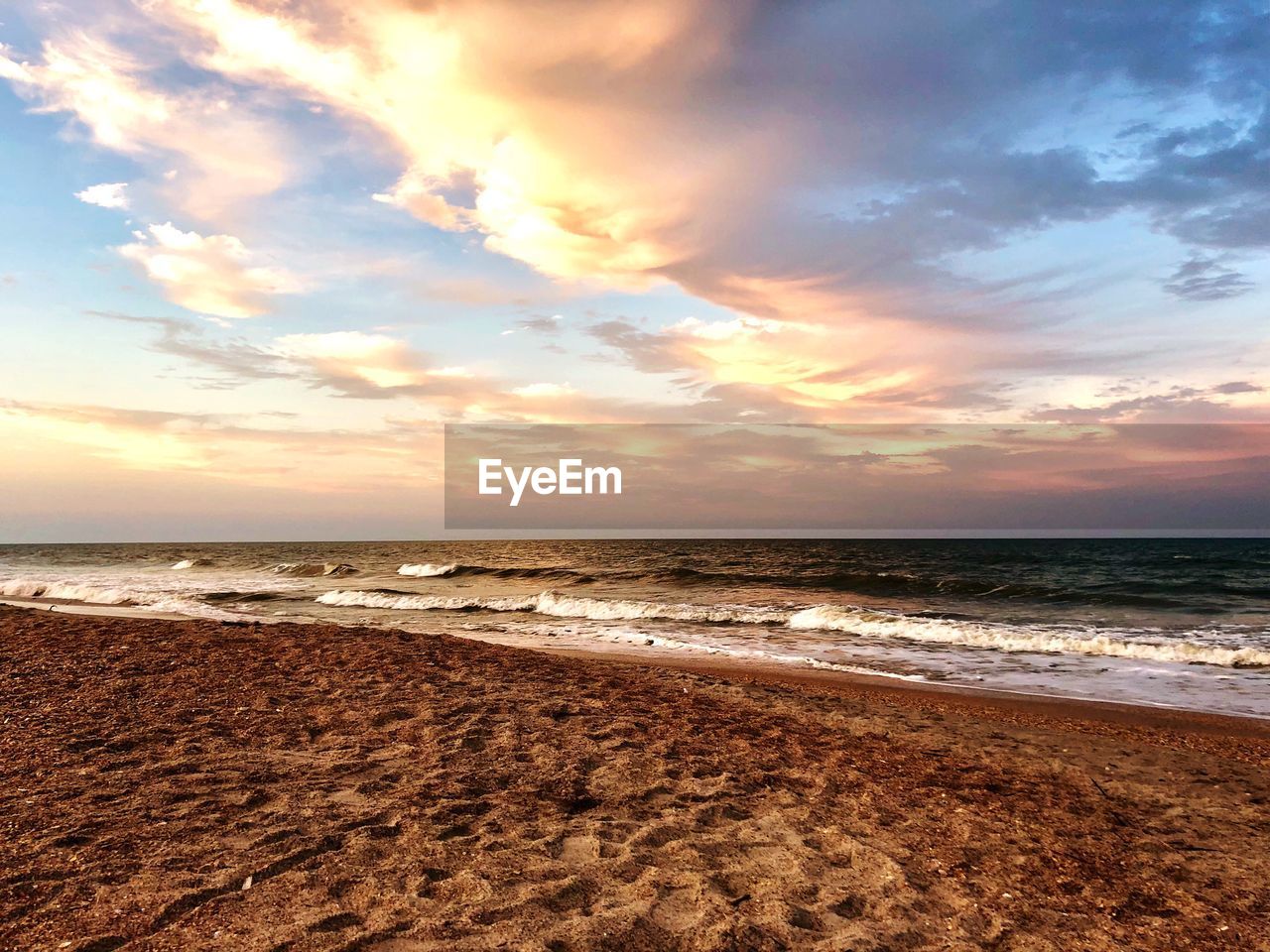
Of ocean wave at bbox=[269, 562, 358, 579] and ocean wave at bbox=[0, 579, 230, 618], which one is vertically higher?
ocean wave at bbox=[0, 579, 230, 618]

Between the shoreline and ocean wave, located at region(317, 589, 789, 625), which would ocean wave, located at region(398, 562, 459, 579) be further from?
the shoreline

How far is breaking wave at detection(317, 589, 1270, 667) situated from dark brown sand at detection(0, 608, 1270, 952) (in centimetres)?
744

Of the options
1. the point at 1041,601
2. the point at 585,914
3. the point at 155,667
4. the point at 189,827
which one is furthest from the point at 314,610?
the point at 1041,601

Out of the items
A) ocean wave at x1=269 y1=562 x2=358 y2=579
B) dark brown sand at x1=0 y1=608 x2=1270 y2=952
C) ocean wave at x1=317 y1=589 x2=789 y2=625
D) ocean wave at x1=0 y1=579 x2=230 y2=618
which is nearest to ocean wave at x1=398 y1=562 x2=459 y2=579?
ocean wave at x1=269 y1=562 x2=358 y2=579

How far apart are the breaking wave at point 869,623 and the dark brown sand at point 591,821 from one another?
7440mm

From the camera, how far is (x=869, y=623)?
787 inches

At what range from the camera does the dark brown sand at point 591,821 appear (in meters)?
3.73

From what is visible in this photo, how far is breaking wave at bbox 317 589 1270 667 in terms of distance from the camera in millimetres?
15734

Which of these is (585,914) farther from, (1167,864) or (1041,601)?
(1041,601)

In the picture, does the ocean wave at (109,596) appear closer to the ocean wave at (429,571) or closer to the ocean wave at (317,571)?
the ocean wave at (317,571)

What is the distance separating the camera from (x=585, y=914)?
3.79 metres

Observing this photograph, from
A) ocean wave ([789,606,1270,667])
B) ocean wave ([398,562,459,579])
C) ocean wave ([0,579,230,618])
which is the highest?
ocean wave ([0,579,230,618])

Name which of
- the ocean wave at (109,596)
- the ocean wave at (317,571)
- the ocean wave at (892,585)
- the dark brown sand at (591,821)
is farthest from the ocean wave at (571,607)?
the ocean wave at (317,571)

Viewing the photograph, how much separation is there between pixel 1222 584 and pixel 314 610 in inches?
1484
